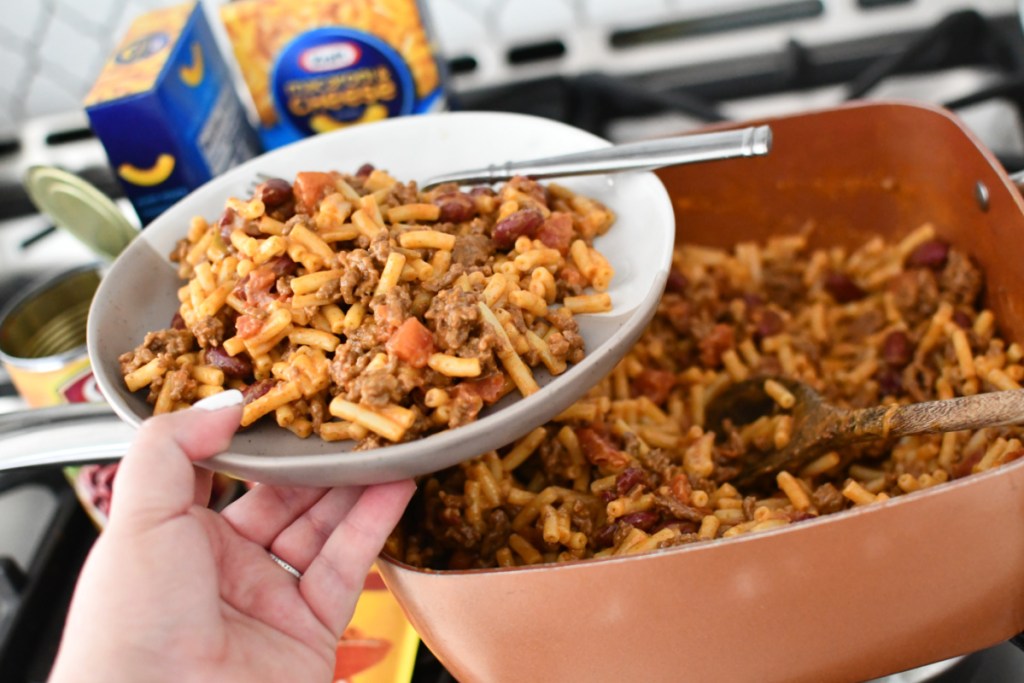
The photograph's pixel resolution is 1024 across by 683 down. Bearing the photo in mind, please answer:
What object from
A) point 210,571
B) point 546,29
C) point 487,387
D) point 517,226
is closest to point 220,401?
point 210,571

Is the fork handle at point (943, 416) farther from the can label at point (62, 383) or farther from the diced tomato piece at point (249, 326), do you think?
the can label at point (62, 383)

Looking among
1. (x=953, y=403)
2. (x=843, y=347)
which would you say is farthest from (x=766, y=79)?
(x=953, y=403)

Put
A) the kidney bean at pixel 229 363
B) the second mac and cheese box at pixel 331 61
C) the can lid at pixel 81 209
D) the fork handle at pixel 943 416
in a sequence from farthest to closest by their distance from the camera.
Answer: the second mac and cheese box at pixel 331 61 → the can lid at pixel 81 209 → the kidney bean at pixel 229 363 → the fork handle at pixel 943 416

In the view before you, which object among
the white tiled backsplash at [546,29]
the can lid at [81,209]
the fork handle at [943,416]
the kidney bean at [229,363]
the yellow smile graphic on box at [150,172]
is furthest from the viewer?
the white tiled backsplash at [546,29]

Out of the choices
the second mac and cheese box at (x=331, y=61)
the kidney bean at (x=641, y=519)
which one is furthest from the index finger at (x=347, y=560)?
the second mac and cheese box at (x=331, y=61)

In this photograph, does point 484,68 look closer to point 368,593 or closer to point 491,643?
point 368,593

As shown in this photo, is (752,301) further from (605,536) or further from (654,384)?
(605,536)

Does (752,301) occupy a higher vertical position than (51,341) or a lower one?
lower

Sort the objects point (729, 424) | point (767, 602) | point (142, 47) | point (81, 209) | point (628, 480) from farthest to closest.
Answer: point (142, 47), point (81, 209), point (729, 424), point (628, 480), point (767, 602)
